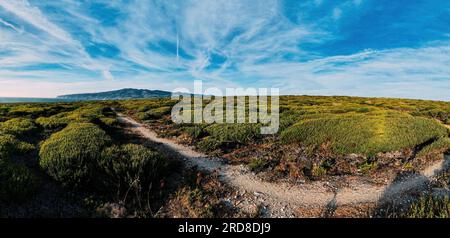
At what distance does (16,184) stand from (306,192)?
9.34 meters

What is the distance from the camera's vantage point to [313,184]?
10.0 metres

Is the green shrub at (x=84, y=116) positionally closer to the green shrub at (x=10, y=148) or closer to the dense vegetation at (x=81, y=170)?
the green shrub at (x=10, y=148)

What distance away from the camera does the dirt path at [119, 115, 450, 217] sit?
333 inches

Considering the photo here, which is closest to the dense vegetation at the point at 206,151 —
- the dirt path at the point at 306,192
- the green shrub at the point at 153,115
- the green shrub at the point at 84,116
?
the green shrub at the point at 84,116

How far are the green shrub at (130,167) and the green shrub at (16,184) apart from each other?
1993mm

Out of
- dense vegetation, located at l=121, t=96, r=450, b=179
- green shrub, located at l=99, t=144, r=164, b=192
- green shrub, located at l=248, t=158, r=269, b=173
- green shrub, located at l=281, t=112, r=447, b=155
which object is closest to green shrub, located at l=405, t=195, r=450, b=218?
dense vegetation, located at l=121, t=96, r=450, b=179

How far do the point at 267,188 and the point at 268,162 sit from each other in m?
2.58

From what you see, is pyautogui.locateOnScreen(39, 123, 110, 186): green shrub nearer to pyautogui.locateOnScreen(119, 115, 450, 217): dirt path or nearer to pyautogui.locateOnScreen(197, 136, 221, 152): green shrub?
pyautogui.locateOnScreen(119, 115, 450, 217): dirt path

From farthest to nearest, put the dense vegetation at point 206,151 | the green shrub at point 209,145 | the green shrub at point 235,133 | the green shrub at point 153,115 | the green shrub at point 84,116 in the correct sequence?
1. the green shrub at point 153,115
2. the green shrub at point 84,116
3. the green shrub at point 235,133
4. the green shrub at point 209,145
5. the dense vegetation at point 206,151

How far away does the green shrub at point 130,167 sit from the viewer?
28.4 ft

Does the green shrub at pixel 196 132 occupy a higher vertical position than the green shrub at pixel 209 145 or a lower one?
higher

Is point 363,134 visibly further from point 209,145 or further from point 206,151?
point 206,151
